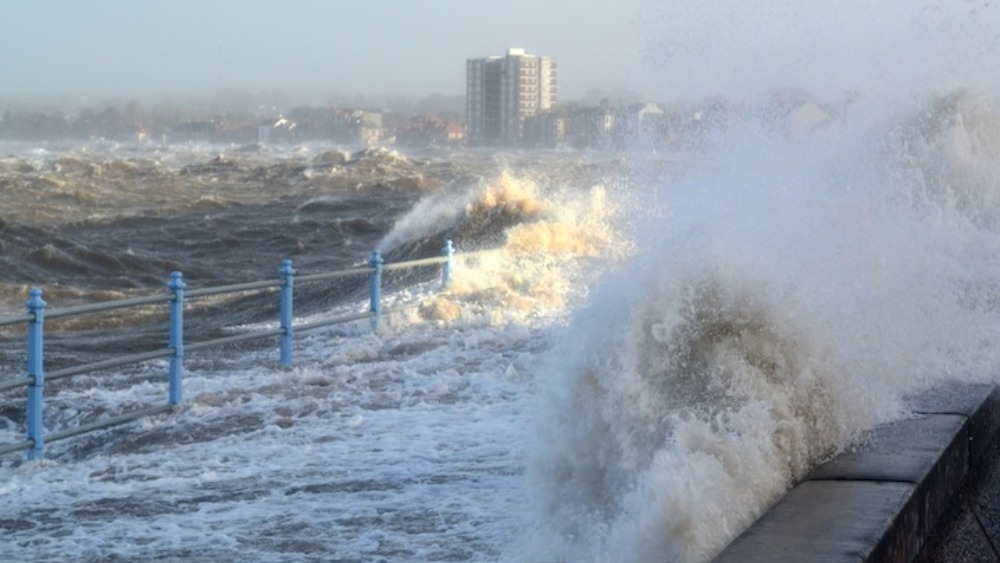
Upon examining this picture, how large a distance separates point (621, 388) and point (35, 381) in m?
4.26

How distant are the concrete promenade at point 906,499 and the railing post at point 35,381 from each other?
4798 mm

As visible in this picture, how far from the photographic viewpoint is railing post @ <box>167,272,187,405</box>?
30.5 ft

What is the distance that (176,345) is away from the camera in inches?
373

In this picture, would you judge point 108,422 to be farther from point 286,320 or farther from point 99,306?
point 286,320

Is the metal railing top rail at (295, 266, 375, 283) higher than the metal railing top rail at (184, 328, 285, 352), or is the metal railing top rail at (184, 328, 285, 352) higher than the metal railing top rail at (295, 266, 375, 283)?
the metal railing top rail at (295, 266, 375, 283)

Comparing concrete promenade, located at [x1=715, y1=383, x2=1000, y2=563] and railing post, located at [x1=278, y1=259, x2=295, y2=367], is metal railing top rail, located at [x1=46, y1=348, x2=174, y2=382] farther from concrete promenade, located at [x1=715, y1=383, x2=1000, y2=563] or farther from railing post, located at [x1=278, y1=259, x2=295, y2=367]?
concrete promenade, located at [x1=715, y1=383, x2=1000, y2=563]

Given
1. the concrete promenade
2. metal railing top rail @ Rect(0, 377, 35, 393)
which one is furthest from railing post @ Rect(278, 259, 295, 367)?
the concrete promenade

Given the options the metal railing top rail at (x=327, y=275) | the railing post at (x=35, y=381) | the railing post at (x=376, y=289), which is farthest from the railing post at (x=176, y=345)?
the railing post at (x=376, y=289)

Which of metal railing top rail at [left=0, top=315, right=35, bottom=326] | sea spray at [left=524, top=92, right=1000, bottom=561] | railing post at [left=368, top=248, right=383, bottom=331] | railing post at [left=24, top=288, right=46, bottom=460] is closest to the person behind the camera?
sea spray at [left=524, top=92, right=1000, bottom=561]

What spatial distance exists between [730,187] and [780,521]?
3079 millimetres

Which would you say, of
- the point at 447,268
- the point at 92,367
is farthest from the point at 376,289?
the point at 92,367

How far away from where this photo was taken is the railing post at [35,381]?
798cm

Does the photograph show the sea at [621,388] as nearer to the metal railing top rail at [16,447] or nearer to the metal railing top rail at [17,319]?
the metal railing top rail at [16,447]

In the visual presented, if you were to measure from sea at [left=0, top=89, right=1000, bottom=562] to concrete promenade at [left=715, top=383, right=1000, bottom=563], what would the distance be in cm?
17
